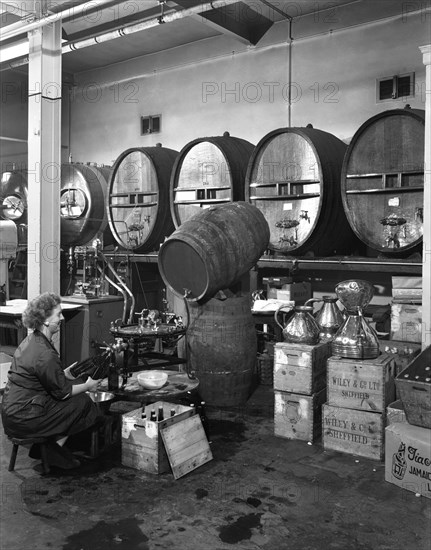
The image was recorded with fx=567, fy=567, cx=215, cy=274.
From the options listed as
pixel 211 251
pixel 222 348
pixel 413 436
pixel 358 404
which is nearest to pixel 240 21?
pixel 211 251

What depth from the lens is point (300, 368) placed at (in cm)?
387

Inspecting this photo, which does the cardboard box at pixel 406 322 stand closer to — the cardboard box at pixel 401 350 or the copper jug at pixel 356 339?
the cardboard box at pixel 401 350

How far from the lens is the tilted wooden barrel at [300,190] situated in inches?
196

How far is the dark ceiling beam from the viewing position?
593 cm

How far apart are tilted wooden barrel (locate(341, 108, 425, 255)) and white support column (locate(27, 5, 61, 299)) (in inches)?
99.0

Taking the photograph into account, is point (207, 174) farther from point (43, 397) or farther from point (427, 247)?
point (43, 397)

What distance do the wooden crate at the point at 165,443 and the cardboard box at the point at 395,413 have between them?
43.9 inches

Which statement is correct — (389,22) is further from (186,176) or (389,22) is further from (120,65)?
(120,65)

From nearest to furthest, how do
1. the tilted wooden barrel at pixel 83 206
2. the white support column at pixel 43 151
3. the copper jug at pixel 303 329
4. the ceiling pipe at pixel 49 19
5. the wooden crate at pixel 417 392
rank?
the wooden crate at pixel 417 392 < the copper jug at pixel 303 329 < the ceiling pipe at pixel 49 19 < the white support column at pixel 43 151 < the tilted wooden barrel at pixel 83 206

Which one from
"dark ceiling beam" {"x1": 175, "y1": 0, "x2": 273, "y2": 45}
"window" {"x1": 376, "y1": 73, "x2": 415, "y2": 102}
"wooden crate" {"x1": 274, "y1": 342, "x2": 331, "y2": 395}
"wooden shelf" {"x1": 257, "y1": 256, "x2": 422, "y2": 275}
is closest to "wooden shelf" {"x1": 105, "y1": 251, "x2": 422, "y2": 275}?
"wooden shelf" {"x1": 257, "y1": 256, "x2": 422, "y2": 275}

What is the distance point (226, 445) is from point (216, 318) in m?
1.10

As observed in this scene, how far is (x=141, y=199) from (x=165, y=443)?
3692 mm

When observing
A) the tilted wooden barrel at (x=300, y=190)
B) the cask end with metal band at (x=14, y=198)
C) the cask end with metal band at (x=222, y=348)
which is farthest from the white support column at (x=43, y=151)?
the cask end with metal band at (x=14, y=198)

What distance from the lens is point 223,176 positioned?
18.5 feet
